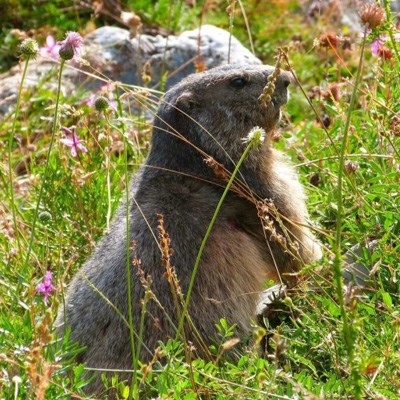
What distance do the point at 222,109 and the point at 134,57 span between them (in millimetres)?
3838

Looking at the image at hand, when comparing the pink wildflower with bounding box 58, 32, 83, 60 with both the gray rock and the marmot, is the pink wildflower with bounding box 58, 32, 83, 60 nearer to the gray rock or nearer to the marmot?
the marmot

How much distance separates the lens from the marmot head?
5.05 metres

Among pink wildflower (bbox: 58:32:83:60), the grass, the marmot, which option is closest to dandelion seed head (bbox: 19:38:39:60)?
pink wildflower (bbox: 58:32:83:60)

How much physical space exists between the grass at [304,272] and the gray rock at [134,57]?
0.68 meters

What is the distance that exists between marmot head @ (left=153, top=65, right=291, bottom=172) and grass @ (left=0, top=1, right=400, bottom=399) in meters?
0.26

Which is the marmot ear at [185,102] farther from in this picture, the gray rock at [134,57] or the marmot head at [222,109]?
the gray rock at [134,57]

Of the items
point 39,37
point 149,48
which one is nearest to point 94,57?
point 149,48

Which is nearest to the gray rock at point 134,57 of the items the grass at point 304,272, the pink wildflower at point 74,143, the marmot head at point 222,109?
the grass at point 304,272

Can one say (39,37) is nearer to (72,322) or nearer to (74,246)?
(74,246)

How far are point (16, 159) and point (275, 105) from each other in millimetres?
2904

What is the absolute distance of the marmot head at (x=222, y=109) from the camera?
505 centimetres

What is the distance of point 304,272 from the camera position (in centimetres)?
342

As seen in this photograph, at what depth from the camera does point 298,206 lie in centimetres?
498

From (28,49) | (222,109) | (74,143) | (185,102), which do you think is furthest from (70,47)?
(74,143)
